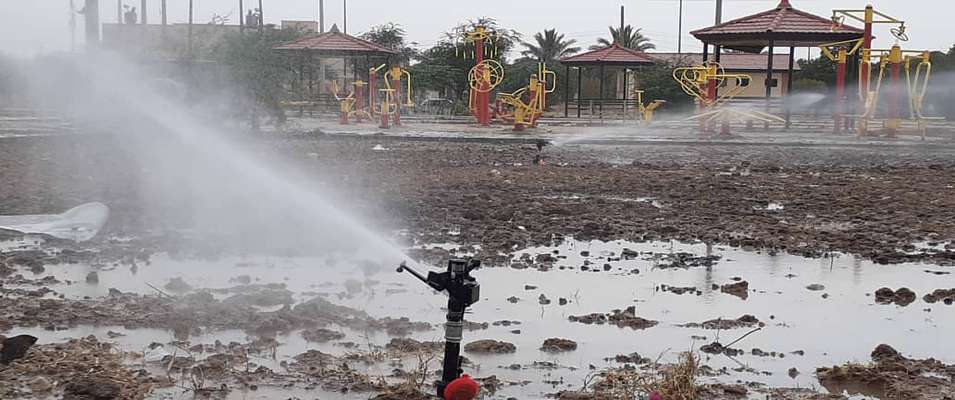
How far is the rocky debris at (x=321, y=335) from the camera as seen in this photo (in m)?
6.43

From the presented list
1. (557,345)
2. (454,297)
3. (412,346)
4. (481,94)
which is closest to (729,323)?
(557,345)

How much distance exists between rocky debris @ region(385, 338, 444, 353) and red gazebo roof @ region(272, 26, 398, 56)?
32.4 meters

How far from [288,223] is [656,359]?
554 centimetres

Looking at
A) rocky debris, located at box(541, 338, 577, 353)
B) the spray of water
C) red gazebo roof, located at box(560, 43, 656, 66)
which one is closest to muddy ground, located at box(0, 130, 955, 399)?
the spray of water

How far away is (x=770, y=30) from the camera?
30.5 meters

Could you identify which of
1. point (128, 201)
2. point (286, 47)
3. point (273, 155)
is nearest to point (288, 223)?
point (128, 201)

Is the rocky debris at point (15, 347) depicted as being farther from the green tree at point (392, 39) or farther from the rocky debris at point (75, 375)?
the green tree at point (392, 39)

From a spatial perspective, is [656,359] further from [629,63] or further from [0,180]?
[629,63]

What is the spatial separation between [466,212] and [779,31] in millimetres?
21118

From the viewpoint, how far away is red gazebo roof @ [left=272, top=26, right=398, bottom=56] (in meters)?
38.5

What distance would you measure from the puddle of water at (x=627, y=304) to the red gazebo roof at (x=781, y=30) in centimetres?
2236

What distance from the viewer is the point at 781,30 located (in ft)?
101

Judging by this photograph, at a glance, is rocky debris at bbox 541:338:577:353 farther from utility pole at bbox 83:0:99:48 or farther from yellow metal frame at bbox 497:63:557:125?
yellow metal frame at bbox 497:63:557:125

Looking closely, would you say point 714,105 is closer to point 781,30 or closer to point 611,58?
point 781,30
